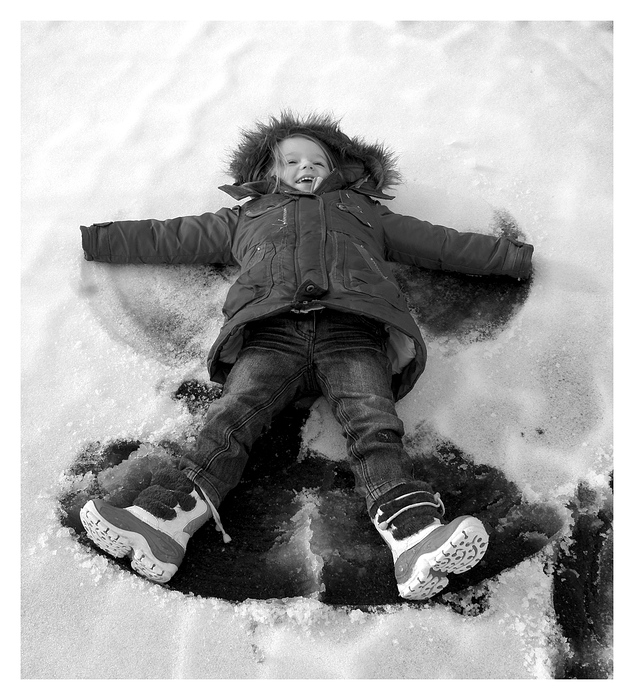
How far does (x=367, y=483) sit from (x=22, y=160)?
1.52 meters

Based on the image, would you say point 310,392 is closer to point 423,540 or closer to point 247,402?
point 247,402

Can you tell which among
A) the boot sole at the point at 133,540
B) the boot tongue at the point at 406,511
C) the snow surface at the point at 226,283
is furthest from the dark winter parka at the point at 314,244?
the boot sole at the point at 133,540

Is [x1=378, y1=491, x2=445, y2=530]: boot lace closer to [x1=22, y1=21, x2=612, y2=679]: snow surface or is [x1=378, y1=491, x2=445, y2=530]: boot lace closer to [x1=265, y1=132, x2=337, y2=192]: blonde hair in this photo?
[x1=22, y1=21, x2=612, y2=679]: snow surface

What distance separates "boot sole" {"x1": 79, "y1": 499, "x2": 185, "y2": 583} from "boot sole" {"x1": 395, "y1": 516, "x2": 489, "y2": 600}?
0.49 meters

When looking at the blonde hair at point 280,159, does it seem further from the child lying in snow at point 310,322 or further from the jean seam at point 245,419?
the jean seam at point 245,419

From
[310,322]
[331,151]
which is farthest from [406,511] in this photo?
[331,151]

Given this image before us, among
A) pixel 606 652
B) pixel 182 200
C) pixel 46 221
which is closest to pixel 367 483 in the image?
pixel 606 652

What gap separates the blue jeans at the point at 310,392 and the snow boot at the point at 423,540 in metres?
0.05

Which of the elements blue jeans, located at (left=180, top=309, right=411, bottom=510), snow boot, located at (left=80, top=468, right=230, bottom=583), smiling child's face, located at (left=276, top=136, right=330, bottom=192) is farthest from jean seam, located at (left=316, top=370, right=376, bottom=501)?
smiling child's face, located at (left=276, top=136, right=330, bottom=192)

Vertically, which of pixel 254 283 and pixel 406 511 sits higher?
pixel 254 283

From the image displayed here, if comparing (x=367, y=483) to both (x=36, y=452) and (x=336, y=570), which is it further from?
(x=36, y=452)

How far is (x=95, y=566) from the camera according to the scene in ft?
4.97

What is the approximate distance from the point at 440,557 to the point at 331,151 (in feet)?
4.08

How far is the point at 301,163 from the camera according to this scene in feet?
6.43
